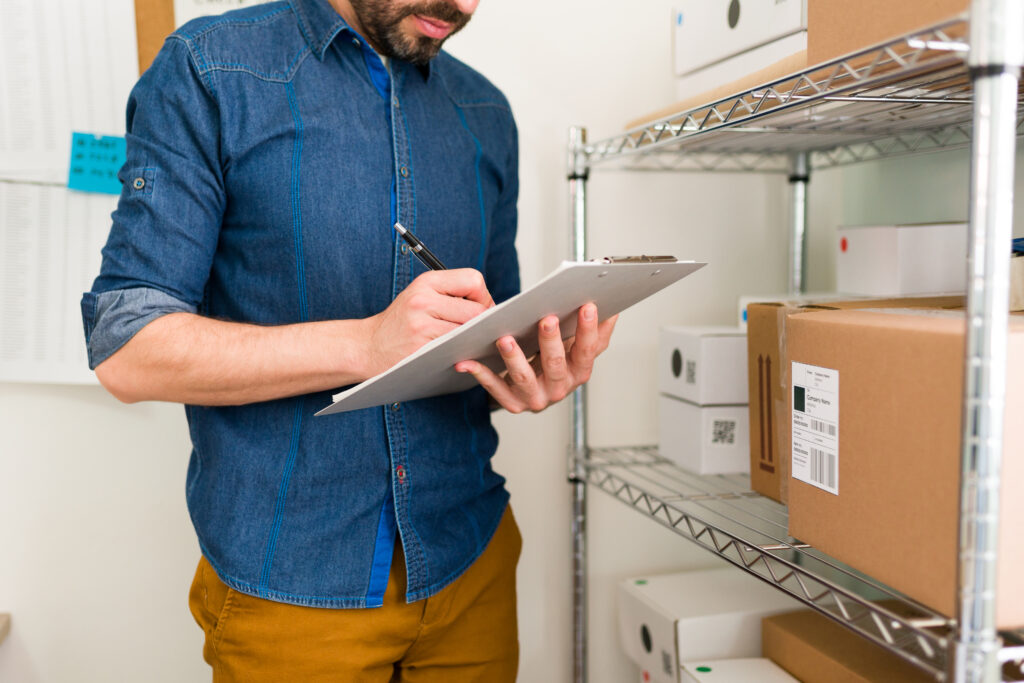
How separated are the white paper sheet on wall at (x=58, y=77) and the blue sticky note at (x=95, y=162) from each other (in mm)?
17

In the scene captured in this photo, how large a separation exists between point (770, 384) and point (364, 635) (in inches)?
22.3

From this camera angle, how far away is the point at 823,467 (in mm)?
767

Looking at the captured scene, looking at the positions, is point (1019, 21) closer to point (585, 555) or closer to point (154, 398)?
point (154, 398)

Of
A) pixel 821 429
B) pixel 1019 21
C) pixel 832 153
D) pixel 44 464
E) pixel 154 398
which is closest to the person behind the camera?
pixel 1019 21

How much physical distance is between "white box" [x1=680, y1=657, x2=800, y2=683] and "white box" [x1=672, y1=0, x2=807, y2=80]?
85 centimetres

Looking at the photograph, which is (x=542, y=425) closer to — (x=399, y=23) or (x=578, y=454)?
(x=578, y=454)

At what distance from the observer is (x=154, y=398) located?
0.91 m

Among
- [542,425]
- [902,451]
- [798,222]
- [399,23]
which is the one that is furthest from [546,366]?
[798,222]

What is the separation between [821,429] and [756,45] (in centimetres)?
65

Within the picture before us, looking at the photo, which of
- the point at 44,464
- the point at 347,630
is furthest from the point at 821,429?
the point at 44,464

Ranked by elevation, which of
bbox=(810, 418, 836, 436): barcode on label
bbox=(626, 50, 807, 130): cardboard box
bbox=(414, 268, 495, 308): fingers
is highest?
bbox=(626, 50, 807, 130): cardboard box

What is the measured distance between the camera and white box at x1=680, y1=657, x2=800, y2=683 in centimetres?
114

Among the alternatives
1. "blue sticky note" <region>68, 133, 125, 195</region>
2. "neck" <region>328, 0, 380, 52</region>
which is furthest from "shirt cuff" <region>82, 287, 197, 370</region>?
"blue sticky note" <region>68, 133, 125, 195</region>

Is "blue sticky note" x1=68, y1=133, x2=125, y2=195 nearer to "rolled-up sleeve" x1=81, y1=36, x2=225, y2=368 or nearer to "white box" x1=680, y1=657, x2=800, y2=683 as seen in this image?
"rolled-up sleeve" x1=81, y1=36, x2=225, y2=368
